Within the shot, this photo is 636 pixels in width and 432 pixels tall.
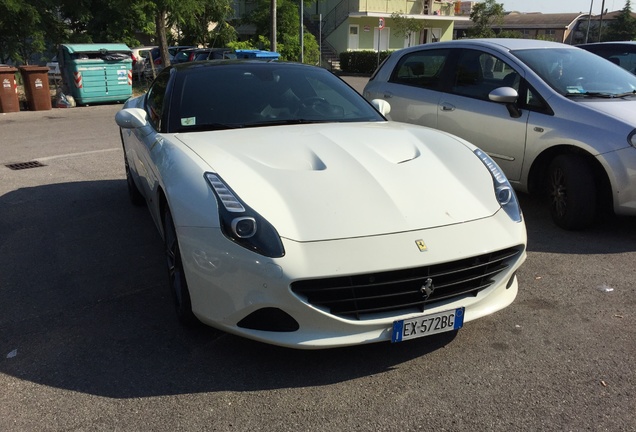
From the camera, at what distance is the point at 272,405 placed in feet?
8.72

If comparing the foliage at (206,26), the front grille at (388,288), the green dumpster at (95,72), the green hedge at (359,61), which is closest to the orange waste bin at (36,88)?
the green dumpster at (95,72)

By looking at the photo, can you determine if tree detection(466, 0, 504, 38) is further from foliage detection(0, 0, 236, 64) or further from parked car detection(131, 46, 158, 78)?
parked car detection(131, 46, 158, 78)

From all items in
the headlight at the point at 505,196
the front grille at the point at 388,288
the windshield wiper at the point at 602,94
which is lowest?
the front grille at the point at 388,288

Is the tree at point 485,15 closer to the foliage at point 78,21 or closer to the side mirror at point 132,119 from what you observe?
the foliage at point 78,21

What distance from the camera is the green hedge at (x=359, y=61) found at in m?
32.9

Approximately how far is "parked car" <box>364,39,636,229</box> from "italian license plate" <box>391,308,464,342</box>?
2666 millimetres

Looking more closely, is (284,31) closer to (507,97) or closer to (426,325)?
(507,97)

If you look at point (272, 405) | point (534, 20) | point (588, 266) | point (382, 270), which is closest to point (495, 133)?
point (588, 266)

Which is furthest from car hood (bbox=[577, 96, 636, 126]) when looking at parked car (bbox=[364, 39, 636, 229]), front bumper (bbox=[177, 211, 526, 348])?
front bumper (bbox=[177, 211, 526, 348])

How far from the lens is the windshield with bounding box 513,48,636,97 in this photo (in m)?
5.35

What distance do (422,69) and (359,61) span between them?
91.7 feet

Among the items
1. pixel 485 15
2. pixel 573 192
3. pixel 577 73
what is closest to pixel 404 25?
pixel 485 15

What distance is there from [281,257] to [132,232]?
2.96 meters

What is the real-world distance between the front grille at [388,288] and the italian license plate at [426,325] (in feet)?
0.22
